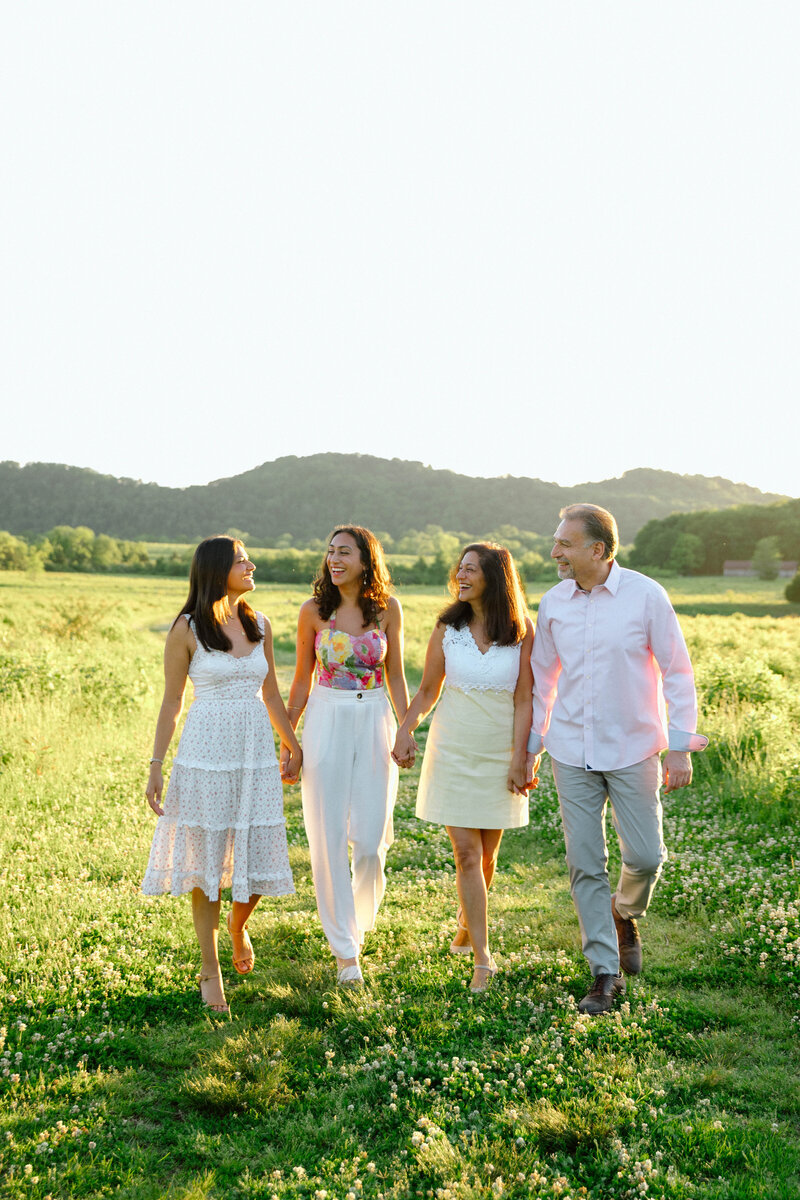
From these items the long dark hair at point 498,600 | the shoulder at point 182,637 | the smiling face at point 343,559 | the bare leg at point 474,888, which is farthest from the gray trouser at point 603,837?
the shoulder at point 182,637

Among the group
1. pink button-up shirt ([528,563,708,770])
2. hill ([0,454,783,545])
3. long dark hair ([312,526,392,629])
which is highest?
hill ([0,454,783,545])

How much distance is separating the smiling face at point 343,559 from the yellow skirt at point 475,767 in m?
1.01

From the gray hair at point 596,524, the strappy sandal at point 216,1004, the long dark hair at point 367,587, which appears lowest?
the strappy sandal at point 216,1004

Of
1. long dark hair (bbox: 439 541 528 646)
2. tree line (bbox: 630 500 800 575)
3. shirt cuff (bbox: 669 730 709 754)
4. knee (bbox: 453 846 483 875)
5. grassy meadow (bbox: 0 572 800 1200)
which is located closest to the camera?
grassy meadow (bbox: 0 572 800 1200)

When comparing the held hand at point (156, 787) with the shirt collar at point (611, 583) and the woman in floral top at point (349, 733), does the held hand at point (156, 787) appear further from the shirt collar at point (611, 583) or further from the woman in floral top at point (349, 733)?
the shirt collar at point (611, 583)

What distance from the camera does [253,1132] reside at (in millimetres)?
3881

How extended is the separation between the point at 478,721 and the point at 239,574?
69.6 inches

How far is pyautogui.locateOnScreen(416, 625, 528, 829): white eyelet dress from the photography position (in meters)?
5.49

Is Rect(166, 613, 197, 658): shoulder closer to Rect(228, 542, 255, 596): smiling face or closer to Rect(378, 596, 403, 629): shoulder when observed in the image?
Rect(228, 542, 255, 596): smiling face

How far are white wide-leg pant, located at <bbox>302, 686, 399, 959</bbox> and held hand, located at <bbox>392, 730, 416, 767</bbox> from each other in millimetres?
54

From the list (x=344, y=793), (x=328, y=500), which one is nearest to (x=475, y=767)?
(x=344, y=793)

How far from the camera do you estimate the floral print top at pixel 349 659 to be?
18.3 feet

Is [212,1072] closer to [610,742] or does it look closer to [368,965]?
[368,965]

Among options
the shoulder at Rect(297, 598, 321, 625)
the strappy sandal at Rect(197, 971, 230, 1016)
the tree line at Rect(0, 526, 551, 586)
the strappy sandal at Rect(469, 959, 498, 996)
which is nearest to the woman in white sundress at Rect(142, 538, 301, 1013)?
the strappy sandal at Rect(197, 971, 230, 1016)
